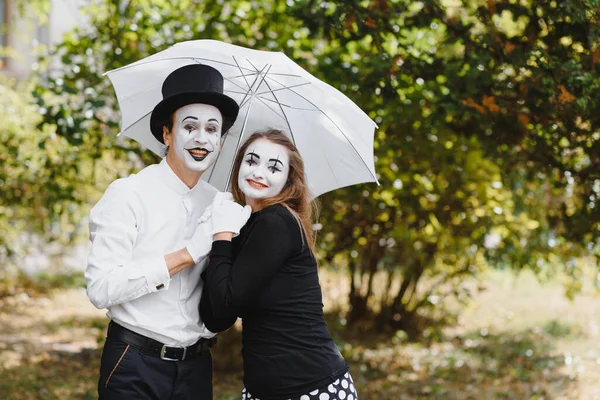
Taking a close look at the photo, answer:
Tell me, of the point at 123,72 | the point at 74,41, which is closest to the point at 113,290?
the point at 123,72

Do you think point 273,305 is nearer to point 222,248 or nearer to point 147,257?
point 222,248

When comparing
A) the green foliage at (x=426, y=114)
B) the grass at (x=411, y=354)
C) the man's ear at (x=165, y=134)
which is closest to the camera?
the man's ear at (x=165, y=134)

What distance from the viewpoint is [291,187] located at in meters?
2.74

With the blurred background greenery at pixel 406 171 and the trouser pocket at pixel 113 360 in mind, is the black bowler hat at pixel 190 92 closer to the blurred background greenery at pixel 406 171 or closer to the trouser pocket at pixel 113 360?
the trouser pocket at pixel 113 360

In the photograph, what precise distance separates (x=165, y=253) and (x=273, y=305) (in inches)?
17.6

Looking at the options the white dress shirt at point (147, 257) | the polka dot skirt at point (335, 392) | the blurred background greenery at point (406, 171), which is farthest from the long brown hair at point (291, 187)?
the blurred background greenery at point (406, 171)

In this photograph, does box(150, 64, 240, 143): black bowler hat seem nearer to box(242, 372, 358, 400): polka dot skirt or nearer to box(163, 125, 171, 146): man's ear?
box(163, 125, 171, 146): man's ear

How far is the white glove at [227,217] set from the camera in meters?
2.45

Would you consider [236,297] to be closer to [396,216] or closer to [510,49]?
[510,49]

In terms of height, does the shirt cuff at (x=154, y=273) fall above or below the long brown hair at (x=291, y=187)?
below

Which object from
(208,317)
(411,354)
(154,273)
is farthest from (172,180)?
(411,354)

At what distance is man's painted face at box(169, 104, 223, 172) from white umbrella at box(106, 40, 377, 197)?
0.27 metres

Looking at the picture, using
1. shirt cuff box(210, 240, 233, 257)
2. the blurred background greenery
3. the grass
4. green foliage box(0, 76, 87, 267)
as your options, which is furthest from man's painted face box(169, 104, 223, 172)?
the grass

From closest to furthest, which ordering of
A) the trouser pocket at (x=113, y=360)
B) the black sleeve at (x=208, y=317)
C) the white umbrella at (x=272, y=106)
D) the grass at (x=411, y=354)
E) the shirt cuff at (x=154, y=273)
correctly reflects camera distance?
1. the shirt cuff at (x=154, y=273)
2. the trouser pocket at (x=113, y=360)
3. the black sleeve at (x=208, y=317)
4. the white umbrella at (x=272, y=106)
5. the grass at (x=411, y=354)
